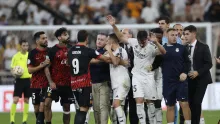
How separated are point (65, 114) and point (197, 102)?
3.30 meters

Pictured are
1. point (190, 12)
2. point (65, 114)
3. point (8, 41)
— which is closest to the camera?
point (65, 114)

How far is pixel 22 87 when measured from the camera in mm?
23438

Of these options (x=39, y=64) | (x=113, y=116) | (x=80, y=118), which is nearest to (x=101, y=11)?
(x=39, y=64)

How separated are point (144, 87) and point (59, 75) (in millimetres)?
2392

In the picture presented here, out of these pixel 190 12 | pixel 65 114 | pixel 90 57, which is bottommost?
pixel 65 114

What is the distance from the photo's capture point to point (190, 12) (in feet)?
103

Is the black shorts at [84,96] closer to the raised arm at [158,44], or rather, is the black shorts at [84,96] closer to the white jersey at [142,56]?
the white jersey at [142,56]

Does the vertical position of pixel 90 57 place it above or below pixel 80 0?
below

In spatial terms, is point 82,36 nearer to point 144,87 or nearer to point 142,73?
point 142,73

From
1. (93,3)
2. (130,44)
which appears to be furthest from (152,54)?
(93,3)

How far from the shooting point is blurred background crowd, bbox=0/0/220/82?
3150 centimetres

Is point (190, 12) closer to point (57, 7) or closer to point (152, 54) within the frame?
point (57, 7)

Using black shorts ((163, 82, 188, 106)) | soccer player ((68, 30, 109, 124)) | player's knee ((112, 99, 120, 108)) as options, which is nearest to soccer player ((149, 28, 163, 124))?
black shorts ((163, 82, 188, 106))

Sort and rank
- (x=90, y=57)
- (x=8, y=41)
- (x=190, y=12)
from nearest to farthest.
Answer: (x=90, y=57)
(x=8, y=41)
(x=190, y=12)
